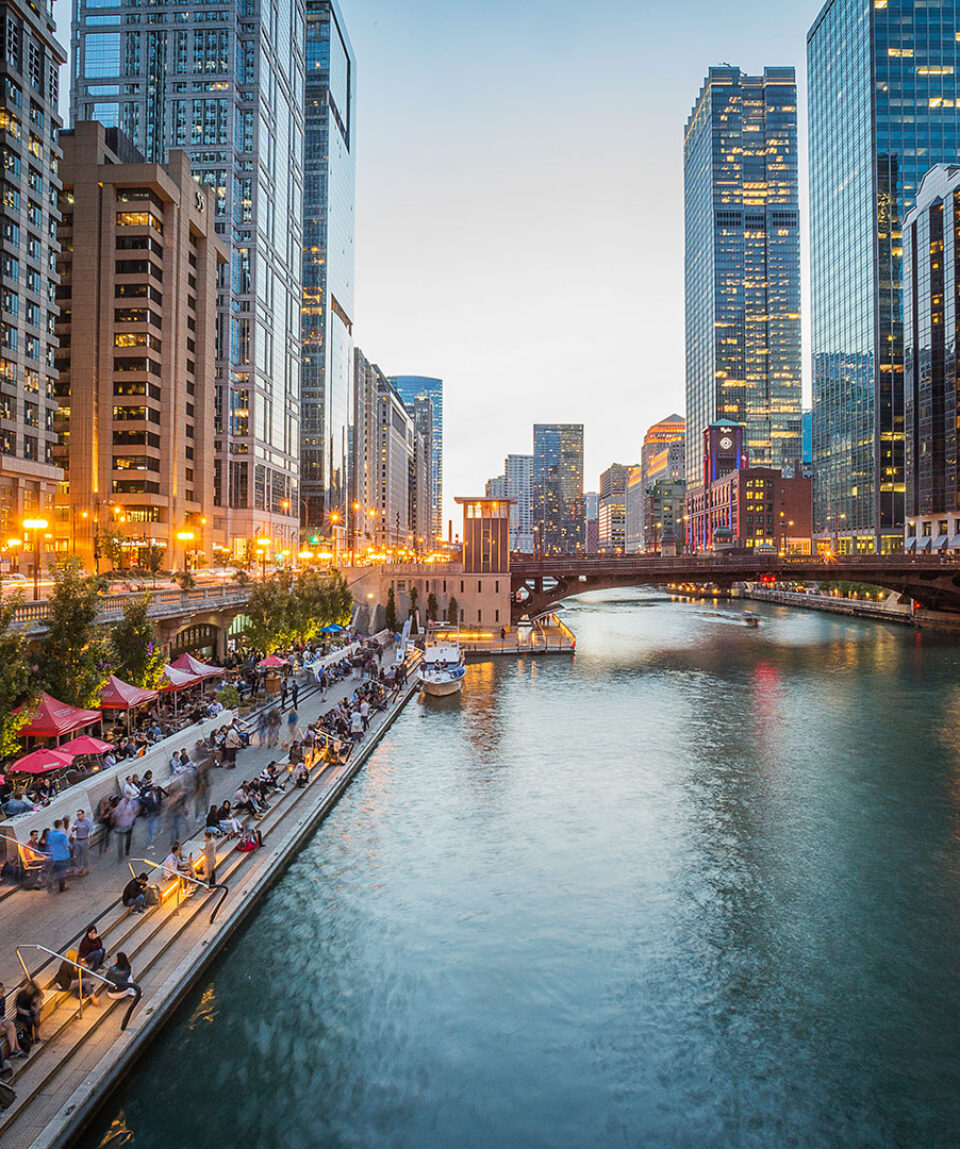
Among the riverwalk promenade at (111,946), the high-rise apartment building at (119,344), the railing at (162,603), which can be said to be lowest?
the riverwalk promenade at (111,946)

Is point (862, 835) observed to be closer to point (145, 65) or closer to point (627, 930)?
point (627, 930)

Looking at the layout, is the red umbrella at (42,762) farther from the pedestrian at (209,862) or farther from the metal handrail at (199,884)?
the pedestrian at (209,862)

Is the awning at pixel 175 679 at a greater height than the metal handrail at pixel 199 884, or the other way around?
the awning at pixel 175 679

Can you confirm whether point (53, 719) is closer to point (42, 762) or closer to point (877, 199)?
point (42, 762)

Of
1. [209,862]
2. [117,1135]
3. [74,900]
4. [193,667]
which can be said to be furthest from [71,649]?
[117,1135]

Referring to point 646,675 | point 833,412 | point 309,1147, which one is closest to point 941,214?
point 833,412

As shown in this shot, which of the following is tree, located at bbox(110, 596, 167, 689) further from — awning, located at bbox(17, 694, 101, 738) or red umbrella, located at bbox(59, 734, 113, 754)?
red umbrella, located at bbox(59, 734, 113, 754)

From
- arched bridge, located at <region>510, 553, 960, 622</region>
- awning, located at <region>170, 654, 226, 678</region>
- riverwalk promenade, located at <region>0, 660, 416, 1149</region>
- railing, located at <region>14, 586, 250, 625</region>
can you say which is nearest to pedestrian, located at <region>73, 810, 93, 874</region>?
riverwalk promenade, located at <region>0, 660, 416, 1149</region>


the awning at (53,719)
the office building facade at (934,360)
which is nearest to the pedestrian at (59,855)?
the awning at (53,719)

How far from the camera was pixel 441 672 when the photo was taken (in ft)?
176

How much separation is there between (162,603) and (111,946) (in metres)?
27.9

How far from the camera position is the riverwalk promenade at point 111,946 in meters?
11.4

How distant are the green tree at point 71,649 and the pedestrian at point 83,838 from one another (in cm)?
733

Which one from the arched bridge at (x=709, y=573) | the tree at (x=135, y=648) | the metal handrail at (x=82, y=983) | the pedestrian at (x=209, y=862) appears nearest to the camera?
the metal handrail at (x=82, y=983)
